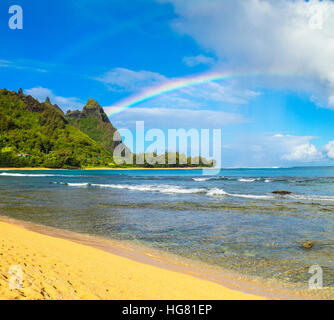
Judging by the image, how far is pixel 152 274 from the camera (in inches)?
267

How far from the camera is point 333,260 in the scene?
8.56m

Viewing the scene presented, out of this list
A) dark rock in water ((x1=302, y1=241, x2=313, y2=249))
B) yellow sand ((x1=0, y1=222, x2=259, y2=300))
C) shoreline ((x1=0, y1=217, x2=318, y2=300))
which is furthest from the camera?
dark rock in water ((x1=302, y1=241, x2=313, y2=249))

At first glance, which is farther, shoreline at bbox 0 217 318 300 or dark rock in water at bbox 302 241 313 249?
dark rock in water at bbox 302 241 313 249

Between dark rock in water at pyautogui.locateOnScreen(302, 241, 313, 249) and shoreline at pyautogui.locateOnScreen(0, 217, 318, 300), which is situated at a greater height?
shoreline at pyautogui.locateOnScreen(0, 217, 318, 300)

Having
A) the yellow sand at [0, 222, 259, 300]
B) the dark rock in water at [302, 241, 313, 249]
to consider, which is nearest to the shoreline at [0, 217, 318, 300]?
the yellow sand at [0, 222, 259, 300]

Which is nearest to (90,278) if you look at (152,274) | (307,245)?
(152,274)

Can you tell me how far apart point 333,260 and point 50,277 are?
9108mm

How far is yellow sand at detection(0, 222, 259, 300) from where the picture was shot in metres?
4.92

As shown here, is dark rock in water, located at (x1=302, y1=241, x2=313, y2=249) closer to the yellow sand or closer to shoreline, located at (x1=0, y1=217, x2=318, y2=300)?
shoreline, located at (x1=0, y1=217, x2=318, y2=300)

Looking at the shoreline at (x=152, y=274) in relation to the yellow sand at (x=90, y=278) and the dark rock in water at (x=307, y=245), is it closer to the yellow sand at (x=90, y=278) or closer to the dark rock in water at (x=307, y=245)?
the yellow sand at (x=90, y=278)

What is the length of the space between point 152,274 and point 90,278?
1699 millimetres

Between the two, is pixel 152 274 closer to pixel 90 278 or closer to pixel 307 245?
pixel 90 278

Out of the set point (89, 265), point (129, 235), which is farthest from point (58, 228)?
point (89, 265)

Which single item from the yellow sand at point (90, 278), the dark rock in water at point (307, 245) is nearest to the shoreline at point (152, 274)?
the yellow sand at point (90, 278)
